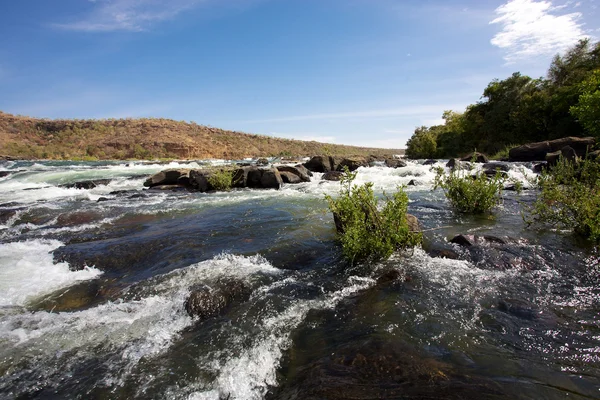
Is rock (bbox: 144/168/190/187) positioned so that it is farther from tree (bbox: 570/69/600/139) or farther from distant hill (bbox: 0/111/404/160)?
distant hill (bbox: 0/111/404/160)

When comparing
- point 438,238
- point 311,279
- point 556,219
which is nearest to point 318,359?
point 311,279

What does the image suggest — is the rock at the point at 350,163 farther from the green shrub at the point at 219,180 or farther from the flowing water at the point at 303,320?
the flowing water at the point at 303,320

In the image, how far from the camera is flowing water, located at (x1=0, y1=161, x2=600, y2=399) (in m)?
2.74

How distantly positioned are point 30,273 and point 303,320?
553 centimetres

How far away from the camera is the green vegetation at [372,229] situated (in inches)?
210

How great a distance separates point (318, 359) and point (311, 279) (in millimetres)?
1965

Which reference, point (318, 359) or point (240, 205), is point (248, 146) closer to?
point (240, 205)

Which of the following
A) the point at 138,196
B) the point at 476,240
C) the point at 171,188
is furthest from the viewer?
the point at 171,188

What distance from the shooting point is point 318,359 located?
3078mm

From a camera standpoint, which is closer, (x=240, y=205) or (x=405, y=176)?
(x=240, y=205)

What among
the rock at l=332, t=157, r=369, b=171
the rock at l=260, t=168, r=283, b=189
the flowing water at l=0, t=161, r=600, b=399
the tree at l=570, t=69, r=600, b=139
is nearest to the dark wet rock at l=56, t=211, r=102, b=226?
the flowing water at l=0, t=161, r=600, b=399

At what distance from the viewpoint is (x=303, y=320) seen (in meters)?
3.84

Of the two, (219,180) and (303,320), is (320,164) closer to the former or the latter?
(219,180)

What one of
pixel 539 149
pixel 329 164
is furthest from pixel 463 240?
pixel 539 149
